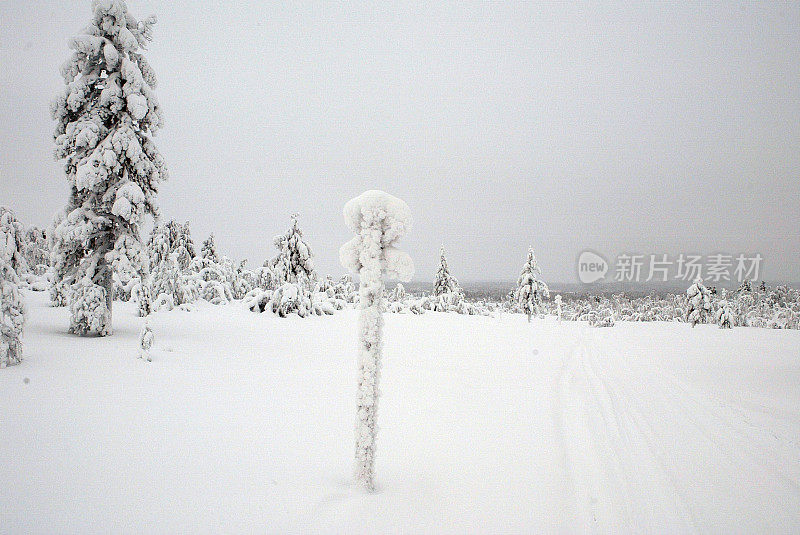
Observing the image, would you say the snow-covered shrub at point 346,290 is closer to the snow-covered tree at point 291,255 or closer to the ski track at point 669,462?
the snow-covered tree at point 291,255

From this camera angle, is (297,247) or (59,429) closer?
(59,429)

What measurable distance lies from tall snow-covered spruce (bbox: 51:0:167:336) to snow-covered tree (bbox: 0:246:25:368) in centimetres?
300

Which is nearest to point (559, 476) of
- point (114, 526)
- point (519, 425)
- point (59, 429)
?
point (519, 425)

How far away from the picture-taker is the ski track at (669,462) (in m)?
3.58

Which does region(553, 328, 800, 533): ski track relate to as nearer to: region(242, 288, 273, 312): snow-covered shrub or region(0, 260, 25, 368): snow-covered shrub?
region(0, 260, 25, 368): snow-covered shrub

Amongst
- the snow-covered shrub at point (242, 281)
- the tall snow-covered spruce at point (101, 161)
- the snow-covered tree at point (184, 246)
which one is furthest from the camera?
the snow-covered shrub at point (242, 281)

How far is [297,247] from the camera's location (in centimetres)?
2148

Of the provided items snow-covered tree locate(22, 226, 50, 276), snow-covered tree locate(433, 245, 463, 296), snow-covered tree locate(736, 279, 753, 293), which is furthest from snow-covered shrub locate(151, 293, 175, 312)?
snow-covered tree locate(736, 279, 753, 293)

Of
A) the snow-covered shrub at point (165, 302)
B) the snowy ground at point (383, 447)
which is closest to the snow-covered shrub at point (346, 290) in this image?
the snow-covered shrub at point (165, 302)

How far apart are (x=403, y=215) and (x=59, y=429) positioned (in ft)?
15.9

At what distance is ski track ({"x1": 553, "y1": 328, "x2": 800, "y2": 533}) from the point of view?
11.8ft

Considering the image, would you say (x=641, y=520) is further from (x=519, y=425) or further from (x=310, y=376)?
(x=310, y=376)

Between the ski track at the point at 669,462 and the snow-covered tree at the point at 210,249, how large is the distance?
33.7 meters

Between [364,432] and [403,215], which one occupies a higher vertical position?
[403,215]
